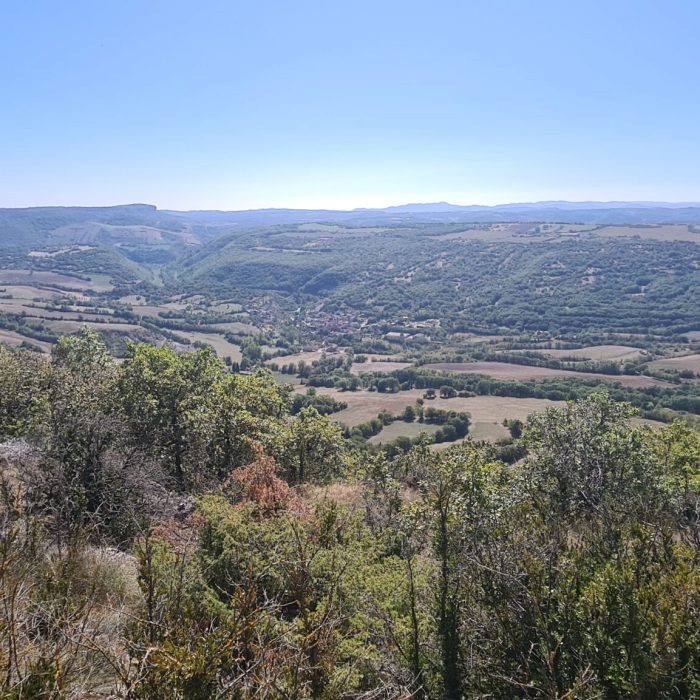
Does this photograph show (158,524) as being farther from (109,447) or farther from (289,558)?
(289,558)

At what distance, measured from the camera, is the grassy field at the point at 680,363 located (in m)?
108

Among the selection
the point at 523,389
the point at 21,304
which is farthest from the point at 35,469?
the point at 21,304

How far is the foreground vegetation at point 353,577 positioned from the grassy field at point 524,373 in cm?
8105

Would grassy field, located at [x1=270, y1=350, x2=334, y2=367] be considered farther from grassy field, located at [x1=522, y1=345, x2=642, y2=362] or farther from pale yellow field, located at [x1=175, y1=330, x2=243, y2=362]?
grassy field, located at [x1=522, y1=345, x2=642, y2=362]

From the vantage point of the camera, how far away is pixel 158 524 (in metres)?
15.2

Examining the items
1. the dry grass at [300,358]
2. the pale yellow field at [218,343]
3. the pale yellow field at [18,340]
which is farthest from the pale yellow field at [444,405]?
the pale yellow field at [18,340]

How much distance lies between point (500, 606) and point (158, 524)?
34.7ft

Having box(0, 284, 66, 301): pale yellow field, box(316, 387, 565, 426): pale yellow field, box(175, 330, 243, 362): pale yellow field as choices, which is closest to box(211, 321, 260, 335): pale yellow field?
box(175, 330, 243, 362): pale yellow field

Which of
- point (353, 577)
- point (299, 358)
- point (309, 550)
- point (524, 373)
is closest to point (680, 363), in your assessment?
point (524, 373)

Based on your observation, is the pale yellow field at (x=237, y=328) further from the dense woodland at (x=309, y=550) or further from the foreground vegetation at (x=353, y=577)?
the foreground vegetation at (x=353, y=577)

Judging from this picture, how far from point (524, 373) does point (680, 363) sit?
118ft

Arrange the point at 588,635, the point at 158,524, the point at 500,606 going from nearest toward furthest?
the point at 588,635
the point at 500,606
the point at 158,524

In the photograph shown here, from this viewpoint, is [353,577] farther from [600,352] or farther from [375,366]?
[600,352]

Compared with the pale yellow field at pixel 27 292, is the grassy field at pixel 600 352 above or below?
below
